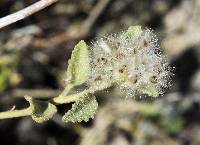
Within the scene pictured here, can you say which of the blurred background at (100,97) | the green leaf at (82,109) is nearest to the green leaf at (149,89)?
the green leaf at (82,109)

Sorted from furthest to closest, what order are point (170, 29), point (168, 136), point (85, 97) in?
point (170, 29), point (168, 136), point (85, 97)

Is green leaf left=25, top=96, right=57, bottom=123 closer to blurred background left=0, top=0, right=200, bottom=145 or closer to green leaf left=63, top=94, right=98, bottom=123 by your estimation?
green leaf left=63, top=94, right=98, bottom=123

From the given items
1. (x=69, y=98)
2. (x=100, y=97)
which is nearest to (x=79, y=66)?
(x=69, y=98)

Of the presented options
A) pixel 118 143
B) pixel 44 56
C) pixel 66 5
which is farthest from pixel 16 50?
pixel 118 143

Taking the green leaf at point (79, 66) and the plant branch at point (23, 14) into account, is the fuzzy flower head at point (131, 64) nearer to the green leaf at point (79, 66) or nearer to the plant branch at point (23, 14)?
the green leaf at point (79, 66)

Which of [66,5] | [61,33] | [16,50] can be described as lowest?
[16,50]

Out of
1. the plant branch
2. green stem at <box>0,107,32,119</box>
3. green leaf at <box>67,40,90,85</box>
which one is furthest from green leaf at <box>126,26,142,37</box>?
green stem at <box>0,107,32,119</box>

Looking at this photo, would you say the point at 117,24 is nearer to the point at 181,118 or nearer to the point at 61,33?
the point at 61,33
